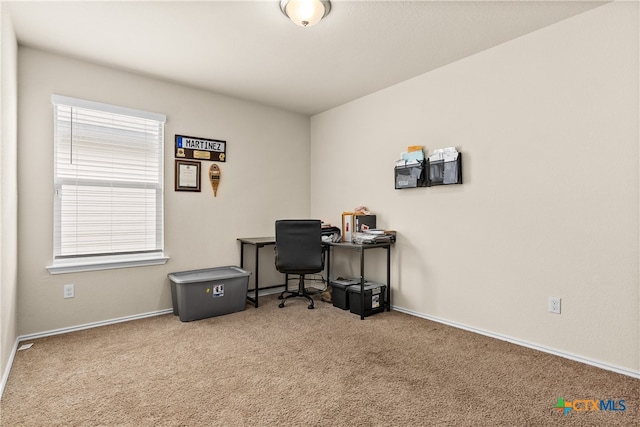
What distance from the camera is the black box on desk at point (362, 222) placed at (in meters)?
3.79

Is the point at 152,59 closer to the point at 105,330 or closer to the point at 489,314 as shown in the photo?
the point at 105,330

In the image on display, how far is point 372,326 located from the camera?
10.4 ft

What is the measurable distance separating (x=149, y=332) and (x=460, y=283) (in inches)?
111

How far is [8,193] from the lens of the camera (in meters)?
2.35

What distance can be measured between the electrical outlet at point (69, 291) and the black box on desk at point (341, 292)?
8.15ft

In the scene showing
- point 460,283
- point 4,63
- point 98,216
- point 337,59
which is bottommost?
point 460,283

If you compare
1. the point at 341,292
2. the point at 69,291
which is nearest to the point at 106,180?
the point at 69,291

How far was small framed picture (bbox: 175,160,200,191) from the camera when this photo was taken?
368cm

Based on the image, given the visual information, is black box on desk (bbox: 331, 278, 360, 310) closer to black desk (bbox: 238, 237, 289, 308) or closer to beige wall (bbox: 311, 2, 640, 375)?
beige wall (bbox: 311, 2, 640, 375)

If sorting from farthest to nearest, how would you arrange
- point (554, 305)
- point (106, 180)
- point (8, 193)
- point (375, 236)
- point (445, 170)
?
point (375, 236)
point (106, 180)
point (445, 170)
point (554, 305)
point (8, 193)

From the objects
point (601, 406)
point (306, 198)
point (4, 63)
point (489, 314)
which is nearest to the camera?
point (601, 406)

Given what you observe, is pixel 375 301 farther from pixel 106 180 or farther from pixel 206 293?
pixel 106 180

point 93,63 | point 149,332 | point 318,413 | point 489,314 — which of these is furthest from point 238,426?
point 93,63

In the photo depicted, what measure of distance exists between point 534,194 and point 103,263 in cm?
376
